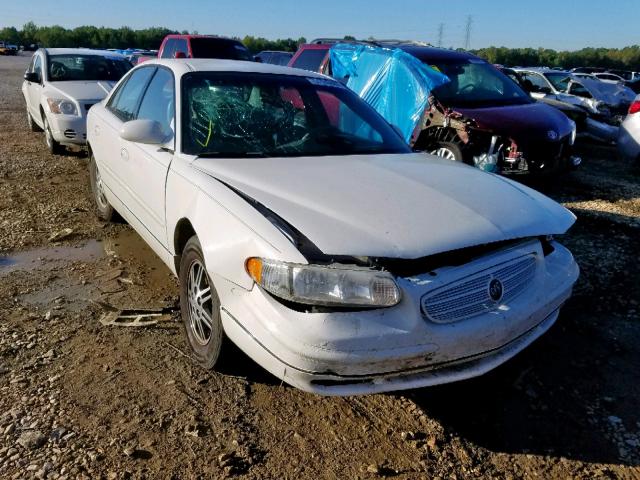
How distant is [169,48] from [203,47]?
2.91 feet

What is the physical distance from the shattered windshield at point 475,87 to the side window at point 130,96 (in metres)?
3.98

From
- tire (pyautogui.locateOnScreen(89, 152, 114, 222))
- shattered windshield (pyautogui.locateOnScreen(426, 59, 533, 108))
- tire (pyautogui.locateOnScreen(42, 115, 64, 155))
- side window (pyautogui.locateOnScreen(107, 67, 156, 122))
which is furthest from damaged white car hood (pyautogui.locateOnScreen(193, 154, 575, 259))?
tire (pyautogui.locateOnScreen(42, 115, 64, 155))

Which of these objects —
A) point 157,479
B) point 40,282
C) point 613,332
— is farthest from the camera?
point 40,282

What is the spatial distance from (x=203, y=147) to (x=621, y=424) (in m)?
2.66

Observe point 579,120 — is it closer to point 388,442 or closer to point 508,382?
point 508,382

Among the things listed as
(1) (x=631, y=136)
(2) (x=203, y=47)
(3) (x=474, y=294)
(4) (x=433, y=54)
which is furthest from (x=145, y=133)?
(2) (x=203, y=47)

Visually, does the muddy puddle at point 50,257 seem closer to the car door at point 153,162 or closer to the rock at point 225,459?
the car door at point 153,162

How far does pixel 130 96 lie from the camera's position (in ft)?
14.8

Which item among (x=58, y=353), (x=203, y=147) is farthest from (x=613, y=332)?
(x=58, y=353)

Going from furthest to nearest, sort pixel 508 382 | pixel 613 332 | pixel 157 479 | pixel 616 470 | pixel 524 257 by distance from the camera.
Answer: pixel 613 332 < pixel 508 382 < pixel 524 257 < pixel 616 470 < pixel 157 479

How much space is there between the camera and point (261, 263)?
2324mm

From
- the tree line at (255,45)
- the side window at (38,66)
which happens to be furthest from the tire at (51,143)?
the tree line at (255,45)

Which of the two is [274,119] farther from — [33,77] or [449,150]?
[33,77]

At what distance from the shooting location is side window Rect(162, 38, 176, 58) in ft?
39.9
